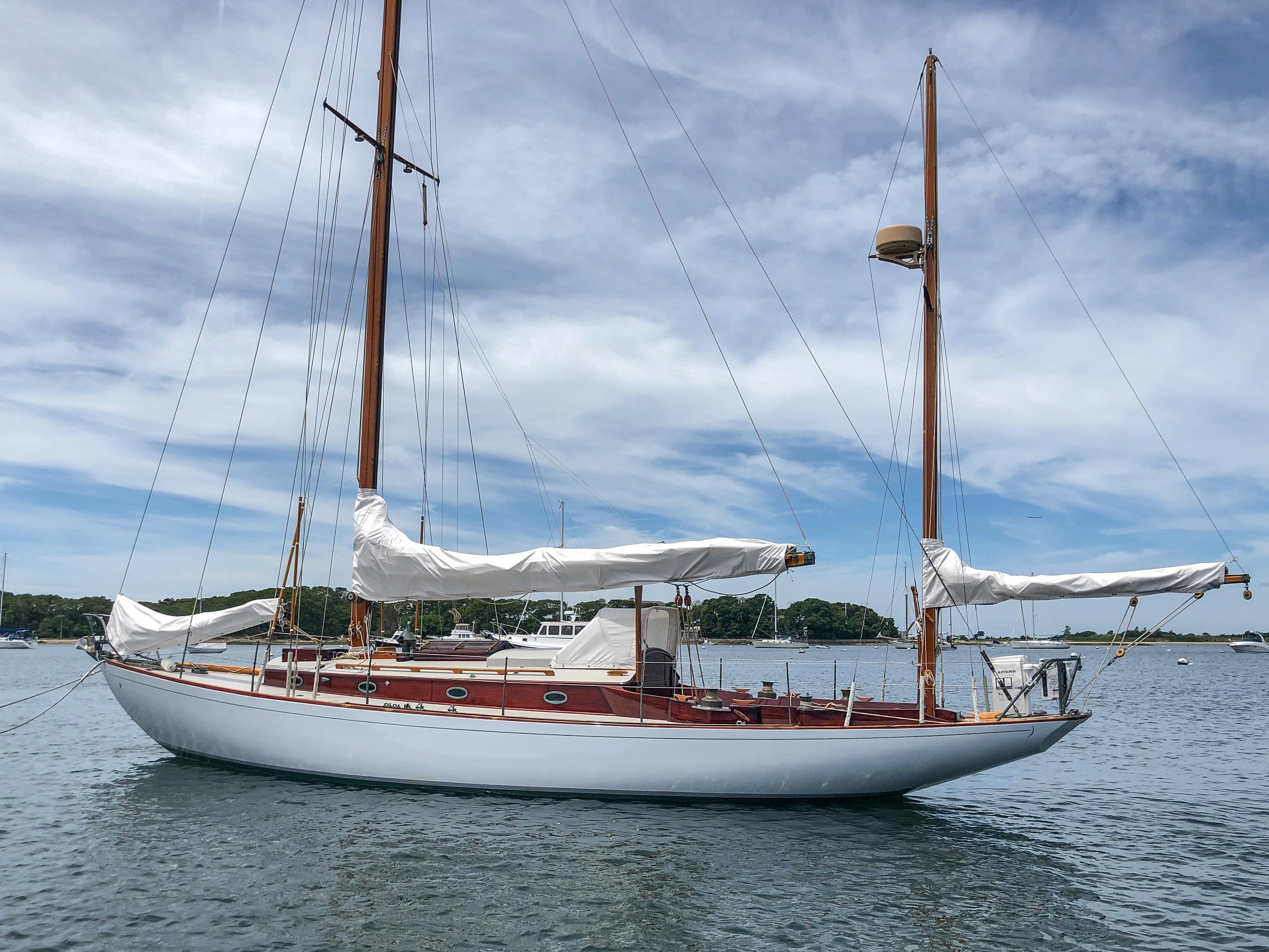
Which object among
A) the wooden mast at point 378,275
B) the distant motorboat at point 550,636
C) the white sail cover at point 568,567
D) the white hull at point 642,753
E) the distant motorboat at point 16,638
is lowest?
the distant motorboat at point 16,638

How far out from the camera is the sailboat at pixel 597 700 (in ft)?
44.3

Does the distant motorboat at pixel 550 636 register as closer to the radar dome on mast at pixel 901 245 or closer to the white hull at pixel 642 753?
the white hull at pixel 642 753

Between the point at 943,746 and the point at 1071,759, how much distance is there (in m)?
11.6

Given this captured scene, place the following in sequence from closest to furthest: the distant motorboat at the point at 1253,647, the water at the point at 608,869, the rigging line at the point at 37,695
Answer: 1. the water at the point at 608,869
2. the rigging line at the point at 37,695
3. the distant motorboat at the point at 1253,647

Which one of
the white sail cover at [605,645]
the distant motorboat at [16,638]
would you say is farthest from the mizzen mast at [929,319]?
the distant motorboat at [16,638]

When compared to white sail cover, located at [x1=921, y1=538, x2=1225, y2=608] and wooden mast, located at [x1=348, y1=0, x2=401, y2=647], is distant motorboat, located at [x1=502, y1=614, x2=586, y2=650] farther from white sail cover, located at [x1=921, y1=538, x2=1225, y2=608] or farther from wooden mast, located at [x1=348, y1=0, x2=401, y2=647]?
white sail cover, located at [x1=921, y1=538, x2=1225, y2=608]

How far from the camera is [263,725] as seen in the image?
15.2 meters

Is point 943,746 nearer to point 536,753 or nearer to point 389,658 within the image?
point 536,753

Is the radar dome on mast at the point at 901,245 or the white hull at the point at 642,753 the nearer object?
the white hull at the point at 642,753

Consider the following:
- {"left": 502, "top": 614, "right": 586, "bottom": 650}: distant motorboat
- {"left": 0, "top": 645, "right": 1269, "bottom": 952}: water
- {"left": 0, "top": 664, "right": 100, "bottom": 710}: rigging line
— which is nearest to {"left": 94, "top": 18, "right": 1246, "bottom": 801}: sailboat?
{"left": 0, "top": 645, "right": 1269, "bottom": 952}: water

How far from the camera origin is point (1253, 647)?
129000 millimetres

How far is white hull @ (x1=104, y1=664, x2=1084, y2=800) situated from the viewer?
527 inches

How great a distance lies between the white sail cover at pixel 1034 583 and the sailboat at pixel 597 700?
0.03 m

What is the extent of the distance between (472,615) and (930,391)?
78.2m
